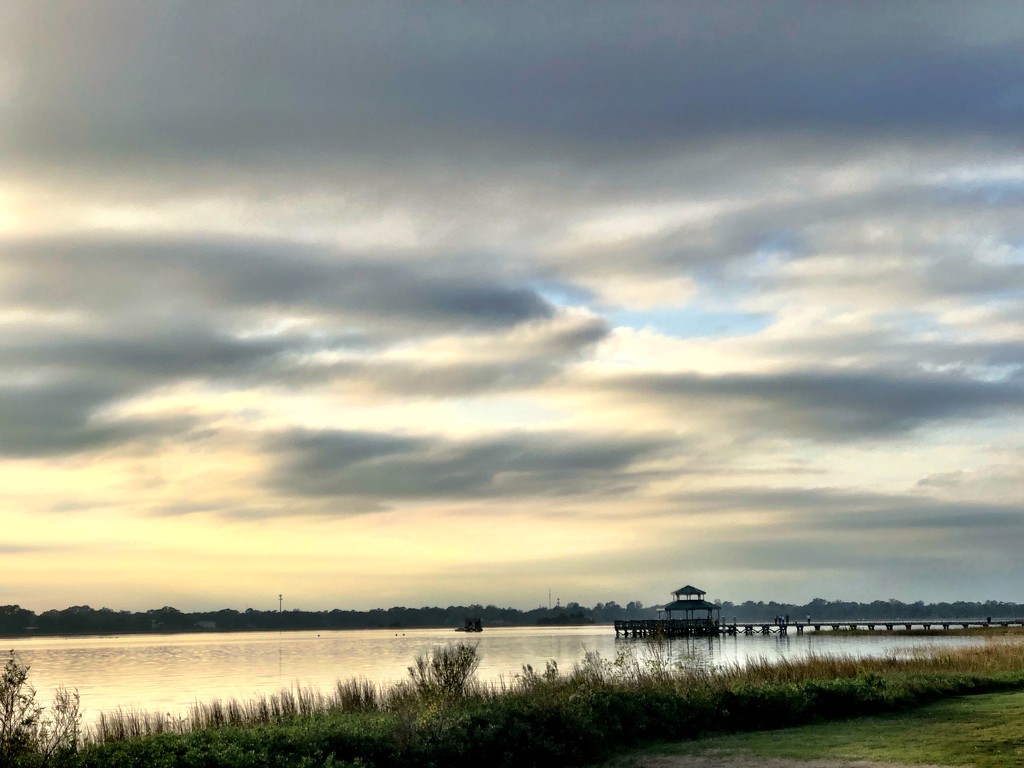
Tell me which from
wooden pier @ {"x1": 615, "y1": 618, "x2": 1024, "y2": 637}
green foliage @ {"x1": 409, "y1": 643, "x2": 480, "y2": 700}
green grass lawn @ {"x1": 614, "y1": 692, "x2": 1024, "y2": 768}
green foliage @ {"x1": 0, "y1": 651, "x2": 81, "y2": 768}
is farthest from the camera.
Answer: wooden pier @ {"x1": 615, "y1": 618, "x2": 1024, "y2": 637}

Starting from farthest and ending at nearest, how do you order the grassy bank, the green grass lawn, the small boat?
the small boat → the green grass lawn → the grassy bank

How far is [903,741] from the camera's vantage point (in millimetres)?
19438

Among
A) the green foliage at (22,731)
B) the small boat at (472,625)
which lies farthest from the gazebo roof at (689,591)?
the green foliage at (22,731)

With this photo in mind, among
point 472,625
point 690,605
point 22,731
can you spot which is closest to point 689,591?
point 690,605

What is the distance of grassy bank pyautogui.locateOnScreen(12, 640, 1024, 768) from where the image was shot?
53.5 ft

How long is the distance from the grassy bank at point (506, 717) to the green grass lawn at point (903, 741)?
3.07ft

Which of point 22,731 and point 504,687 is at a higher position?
point 22,731

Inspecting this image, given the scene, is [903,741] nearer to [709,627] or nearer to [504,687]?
[504,687]

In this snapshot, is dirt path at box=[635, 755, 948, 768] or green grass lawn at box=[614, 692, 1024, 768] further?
green grass lawn at box=[614, 692, 1024, 768]

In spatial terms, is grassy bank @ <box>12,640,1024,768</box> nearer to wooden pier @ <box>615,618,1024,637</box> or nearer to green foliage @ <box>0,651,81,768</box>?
green foliage @ <box>0,651,81,768</box>

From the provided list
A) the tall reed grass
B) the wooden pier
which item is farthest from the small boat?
the tall reed grass

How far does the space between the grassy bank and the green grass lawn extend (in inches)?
36.8

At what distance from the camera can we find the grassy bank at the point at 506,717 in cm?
1631

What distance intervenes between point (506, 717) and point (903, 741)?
7553 mm
